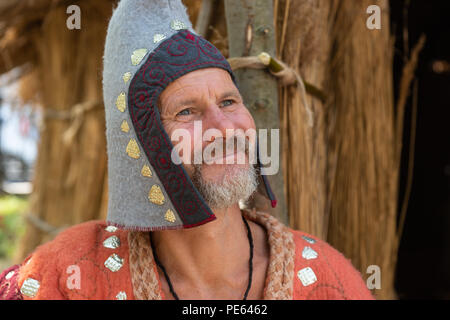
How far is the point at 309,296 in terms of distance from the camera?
105cm

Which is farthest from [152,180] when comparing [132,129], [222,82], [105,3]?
[105,3]

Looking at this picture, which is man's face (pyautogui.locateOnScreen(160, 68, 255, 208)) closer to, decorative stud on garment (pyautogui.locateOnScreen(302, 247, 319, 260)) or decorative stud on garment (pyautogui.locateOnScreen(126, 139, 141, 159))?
decorative stud on garment (pyautogui.locateOnScreen(126, 139, 141, 159))

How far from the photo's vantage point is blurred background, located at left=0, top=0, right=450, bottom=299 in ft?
4.44

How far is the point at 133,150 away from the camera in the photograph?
1.00 metres

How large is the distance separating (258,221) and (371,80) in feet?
2.30

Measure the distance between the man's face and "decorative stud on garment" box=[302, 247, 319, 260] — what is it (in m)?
0.27

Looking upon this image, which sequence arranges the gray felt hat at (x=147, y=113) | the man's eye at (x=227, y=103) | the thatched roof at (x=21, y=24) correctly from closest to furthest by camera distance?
1. the gray felt hat at (x=147, y=113)
2. the man's eye at (x=227, y=103)
3. the thatched roof at (x=21, y=24)

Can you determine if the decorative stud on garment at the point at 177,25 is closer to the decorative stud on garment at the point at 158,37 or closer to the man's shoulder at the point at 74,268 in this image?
the decorative stud on garment at the point at 158,37

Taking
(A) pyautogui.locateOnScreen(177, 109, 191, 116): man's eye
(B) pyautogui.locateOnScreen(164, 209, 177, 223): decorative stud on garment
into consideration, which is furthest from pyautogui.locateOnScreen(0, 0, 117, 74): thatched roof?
(B) pyautogui.locateOnScreen(164, 209, 177, 223): decorative stud on garment

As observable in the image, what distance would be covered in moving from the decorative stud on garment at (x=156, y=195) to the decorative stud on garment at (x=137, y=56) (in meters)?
0.28

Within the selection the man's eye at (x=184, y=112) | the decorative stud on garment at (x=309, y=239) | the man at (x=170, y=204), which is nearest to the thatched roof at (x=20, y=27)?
the man at (x=170, y=204)

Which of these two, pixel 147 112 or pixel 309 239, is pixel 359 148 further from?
pixel 147 112

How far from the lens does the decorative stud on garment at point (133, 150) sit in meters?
0.99

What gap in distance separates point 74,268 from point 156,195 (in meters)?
0.26
